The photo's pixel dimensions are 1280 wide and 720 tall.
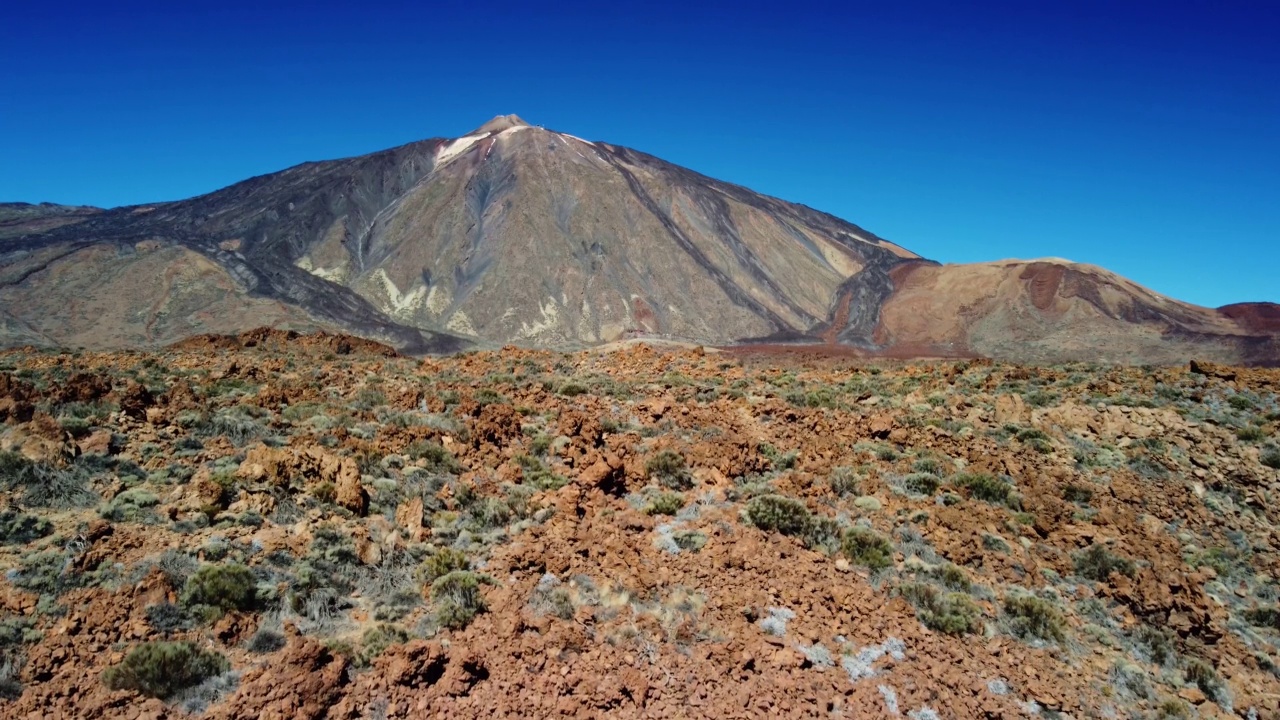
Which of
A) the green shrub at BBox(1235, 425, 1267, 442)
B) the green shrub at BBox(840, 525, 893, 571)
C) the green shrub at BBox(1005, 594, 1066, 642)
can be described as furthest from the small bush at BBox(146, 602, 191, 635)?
the green shrub at BBox(1235, 425, 1267, 442)

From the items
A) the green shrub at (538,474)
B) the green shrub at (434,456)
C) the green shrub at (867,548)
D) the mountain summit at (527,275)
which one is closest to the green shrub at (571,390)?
the green shrub at (538,474)

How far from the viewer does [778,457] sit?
1195 cm

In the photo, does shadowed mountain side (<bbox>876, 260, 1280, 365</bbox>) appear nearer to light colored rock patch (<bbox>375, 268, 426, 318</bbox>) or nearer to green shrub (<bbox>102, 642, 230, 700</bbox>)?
light colored rock patch (<bbox>375, 268, 426, 318</bbox>)

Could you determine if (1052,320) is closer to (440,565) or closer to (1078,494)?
(1078,494)

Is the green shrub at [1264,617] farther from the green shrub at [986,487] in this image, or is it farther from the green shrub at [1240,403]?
the green shrub at [1240,403]

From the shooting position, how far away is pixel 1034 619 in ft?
26.9

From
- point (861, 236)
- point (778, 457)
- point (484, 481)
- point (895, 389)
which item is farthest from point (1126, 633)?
point (861, 236)

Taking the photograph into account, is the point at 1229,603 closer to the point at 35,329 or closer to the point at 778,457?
the point at 778,457

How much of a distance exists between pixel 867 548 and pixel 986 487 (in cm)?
344

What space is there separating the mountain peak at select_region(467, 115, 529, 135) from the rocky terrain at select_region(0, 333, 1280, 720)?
97955mm

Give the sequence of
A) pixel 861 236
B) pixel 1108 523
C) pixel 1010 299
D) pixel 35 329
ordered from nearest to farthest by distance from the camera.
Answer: pixel 1108 523, pixel 35 329, pixel 1010 299, pixel 861 236

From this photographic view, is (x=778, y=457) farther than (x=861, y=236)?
No

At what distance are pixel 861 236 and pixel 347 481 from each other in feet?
387

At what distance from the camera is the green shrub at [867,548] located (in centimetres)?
880
